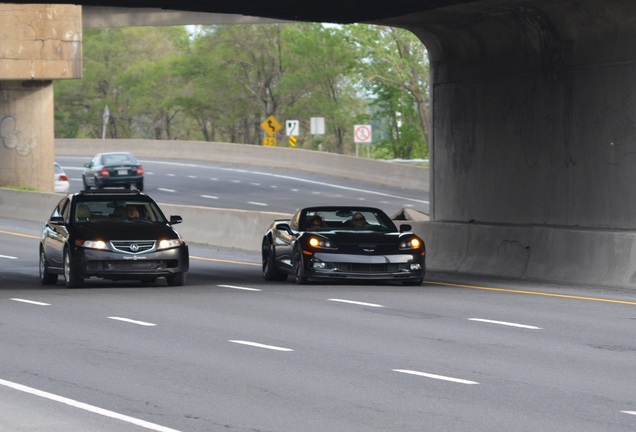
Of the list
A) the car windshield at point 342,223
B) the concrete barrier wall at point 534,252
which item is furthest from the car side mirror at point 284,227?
the concrete barrier wall at point 534,252

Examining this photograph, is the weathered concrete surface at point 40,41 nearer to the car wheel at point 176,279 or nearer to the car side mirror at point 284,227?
the car side mirror at point 284,227

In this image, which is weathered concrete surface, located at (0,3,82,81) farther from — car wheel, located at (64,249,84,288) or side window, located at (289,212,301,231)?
car wheel, located at (64,249,84,288)

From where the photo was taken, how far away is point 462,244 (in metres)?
25.9

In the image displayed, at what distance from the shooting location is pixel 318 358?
13219 millimetres

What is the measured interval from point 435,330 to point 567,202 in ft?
26.3

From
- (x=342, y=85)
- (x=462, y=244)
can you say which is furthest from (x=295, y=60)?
(x=462, y=244)

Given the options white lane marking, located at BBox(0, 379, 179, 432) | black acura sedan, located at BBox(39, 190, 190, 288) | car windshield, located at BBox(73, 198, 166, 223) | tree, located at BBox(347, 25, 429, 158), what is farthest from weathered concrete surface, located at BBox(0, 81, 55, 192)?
tree, located at BBox(347, 25, 429, 158)

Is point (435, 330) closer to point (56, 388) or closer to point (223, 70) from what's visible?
point (56, 388)

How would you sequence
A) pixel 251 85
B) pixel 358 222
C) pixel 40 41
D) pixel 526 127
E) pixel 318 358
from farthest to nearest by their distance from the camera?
pixel 251 85 < pixel 40 41 < pixel 526 127 < pixel 358 222 < pixel 318 358

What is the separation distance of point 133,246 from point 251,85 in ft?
296

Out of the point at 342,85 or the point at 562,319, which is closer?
the point at 562,319

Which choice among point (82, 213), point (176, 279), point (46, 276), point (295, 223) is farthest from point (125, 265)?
point (295, 223)

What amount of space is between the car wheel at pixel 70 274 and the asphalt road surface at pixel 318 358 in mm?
291

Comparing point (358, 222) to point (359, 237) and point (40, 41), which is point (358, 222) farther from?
point (40, 41)
